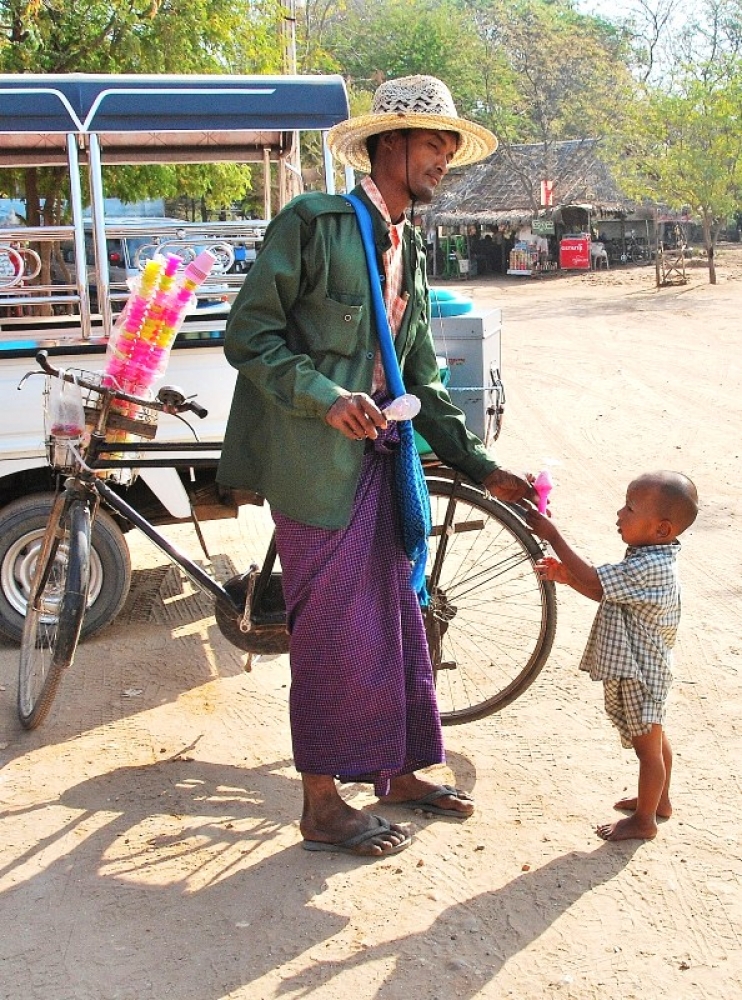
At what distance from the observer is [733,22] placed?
43.4m

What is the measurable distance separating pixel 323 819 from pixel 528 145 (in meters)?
36.1

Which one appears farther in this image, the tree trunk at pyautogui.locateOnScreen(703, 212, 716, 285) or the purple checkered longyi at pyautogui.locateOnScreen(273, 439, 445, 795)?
the tree trunk at pyautogui.locateOnScreen(703, 212, 716, 285)

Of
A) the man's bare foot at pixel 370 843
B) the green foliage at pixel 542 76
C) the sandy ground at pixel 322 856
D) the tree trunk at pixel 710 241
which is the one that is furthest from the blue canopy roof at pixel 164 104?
the green foliage at pixel 542 76

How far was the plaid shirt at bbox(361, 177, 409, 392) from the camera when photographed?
2998 millimetres

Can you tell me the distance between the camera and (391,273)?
3.10 metres

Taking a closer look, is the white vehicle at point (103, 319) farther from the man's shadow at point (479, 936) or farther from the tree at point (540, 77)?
the tree at point (540, 77)

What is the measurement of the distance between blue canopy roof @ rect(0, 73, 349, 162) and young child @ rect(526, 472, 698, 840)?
8.05 feet

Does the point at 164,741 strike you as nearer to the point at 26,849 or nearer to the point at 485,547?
the point at 26,849

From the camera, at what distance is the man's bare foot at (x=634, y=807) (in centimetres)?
320

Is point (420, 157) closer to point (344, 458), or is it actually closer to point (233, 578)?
point (344, 458)

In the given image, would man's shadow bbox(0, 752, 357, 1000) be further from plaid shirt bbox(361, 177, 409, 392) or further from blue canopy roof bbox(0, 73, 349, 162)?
blue canopy roof bbox(0, 73, 349, 162)

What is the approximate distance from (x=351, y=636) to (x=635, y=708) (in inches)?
30.4

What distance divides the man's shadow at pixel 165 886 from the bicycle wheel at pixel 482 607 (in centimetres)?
70

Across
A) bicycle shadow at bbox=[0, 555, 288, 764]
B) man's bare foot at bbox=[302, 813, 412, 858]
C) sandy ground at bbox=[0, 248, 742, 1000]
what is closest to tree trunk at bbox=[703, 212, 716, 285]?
sandy ground at bbox=[0, 248, 742, 1000]
